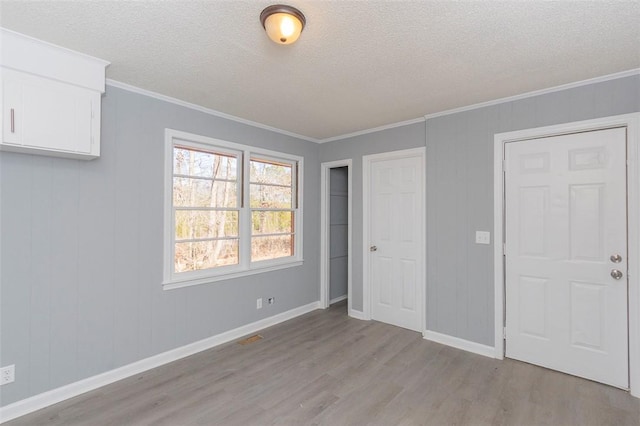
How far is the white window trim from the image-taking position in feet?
9.75

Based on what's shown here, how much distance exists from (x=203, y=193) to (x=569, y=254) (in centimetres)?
360

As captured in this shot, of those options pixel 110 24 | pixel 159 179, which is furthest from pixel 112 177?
pixel 110 24

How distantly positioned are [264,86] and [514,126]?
2414mm

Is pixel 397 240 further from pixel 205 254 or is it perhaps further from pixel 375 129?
pixel 205 254

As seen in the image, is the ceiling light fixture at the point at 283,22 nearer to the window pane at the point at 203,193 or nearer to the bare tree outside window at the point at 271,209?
the window pane at the point at 203,193

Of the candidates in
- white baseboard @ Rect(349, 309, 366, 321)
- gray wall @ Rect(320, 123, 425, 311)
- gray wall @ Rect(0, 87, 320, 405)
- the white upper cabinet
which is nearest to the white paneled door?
gray wall @ Rect(320, 123, 425, 311)

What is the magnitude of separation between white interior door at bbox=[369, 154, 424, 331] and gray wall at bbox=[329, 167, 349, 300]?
2.86ft

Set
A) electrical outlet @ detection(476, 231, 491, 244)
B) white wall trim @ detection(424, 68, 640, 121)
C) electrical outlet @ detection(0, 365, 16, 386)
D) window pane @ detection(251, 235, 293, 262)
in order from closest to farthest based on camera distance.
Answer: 1. electrical outlet @ detection(0, 365, 16, 386)
2. white wall trim @ detection(424, 68, 640, 121)
3. electrical outlet @ detection(476, 231, 491, 244)
4. window pane @ detection(251, 235, 293, 262)

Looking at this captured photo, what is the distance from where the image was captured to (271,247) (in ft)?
13.3

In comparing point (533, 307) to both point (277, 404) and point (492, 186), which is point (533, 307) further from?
point (277, 404)

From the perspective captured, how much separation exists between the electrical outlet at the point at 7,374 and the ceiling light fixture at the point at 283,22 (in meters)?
2.87

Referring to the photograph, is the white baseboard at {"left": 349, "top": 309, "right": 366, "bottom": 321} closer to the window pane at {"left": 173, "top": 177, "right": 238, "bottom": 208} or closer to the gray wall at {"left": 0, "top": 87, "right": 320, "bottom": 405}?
the gray wall at {"left": 0, "top": 87, "right": 320, "bottom": 405}

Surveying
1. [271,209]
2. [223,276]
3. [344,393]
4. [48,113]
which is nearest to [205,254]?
[223,276]

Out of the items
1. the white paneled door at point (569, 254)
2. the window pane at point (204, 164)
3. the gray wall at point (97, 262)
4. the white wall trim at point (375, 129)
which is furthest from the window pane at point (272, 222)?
the white paneled door at point (569, 254)
